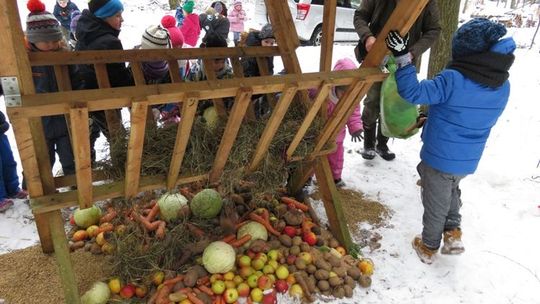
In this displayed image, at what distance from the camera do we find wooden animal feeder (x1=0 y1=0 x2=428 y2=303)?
1749 millimetres

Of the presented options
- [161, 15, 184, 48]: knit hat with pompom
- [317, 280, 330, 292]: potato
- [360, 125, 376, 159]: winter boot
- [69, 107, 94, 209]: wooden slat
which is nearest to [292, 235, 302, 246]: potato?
[317, 280, 330, 292]: potato

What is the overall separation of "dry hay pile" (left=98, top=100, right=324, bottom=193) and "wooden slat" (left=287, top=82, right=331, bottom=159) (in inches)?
2.0

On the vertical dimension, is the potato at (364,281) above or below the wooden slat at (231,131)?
below

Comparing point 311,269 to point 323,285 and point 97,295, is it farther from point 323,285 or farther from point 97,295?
point 97,295

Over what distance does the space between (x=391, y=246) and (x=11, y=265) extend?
299cm

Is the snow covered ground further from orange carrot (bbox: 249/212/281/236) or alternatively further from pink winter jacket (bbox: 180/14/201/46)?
pink winter jacket (bbox: 180/14/201/46)

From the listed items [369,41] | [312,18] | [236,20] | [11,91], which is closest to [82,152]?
[11,91]

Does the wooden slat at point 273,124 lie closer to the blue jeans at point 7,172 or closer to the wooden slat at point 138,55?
the wooden slat at point 138,55

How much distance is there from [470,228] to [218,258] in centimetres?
244

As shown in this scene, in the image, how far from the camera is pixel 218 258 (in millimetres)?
2617

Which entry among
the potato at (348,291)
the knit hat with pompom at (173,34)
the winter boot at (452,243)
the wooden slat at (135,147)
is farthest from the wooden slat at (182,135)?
the knit hat with pompom at (173,34)

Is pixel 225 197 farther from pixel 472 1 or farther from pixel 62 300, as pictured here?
pixel 472 1

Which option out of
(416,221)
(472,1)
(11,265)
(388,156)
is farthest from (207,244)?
(472,1)

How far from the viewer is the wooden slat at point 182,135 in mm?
1946
